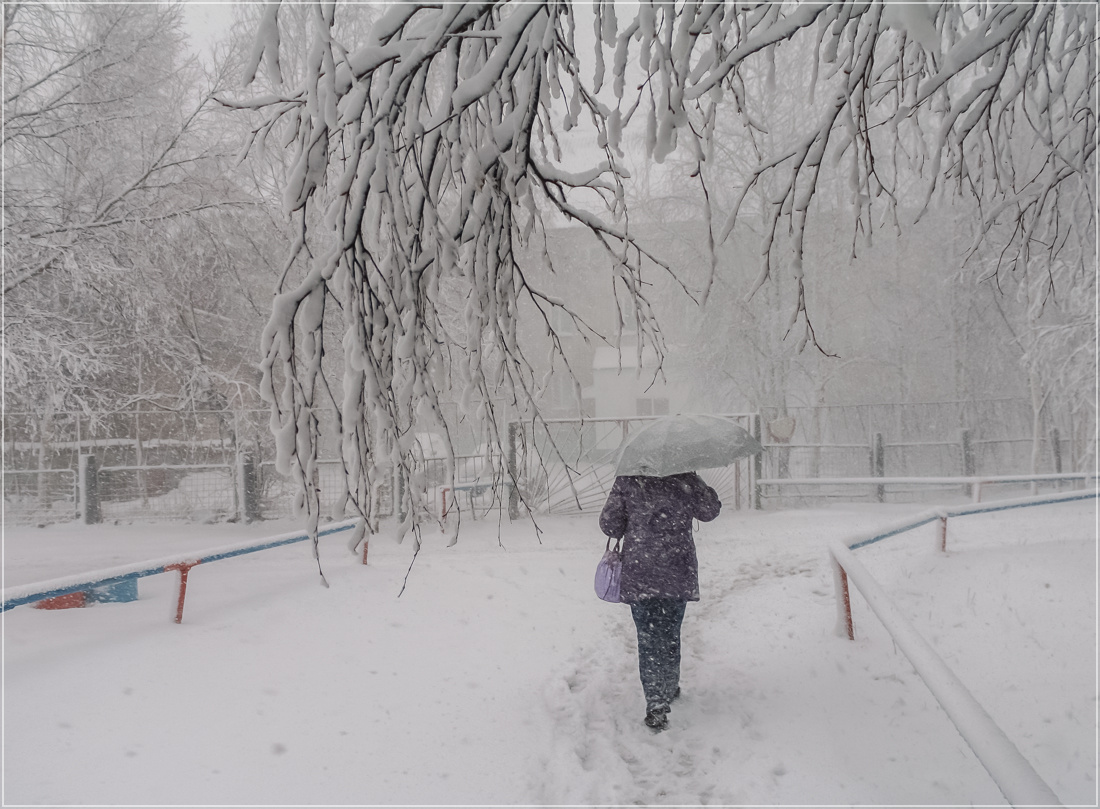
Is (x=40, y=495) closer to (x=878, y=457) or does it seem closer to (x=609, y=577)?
(x=609, y=577)

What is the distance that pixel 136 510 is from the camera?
1144 cm

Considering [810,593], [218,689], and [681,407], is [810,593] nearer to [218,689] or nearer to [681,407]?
[218,689]

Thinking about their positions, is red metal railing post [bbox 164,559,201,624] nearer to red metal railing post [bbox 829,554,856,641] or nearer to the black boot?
the black boot

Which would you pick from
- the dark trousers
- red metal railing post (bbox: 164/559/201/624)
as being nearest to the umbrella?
the dark trousers

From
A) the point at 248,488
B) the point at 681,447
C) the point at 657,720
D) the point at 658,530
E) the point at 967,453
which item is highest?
the point at 681,447

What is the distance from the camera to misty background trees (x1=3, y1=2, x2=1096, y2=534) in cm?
180

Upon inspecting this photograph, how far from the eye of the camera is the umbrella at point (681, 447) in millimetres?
3736

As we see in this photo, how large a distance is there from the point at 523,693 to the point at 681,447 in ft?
5.57

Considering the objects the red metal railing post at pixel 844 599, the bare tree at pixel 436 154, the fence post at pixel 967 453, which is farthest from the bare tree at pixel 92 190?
the fence post at pixel 967 453

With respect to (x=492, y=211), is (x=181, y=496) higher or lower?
lower

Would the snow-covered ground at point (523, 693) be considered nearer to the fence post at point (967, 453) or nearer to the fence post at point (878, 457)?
the fence post at point (878, 457)

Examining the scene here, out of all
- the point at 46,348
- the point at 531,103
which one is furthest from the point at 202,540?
the point at 531,103

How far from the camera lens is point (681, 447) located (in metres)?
3.82

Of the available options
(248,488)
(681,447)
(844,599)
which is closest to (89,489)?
(248,488)
